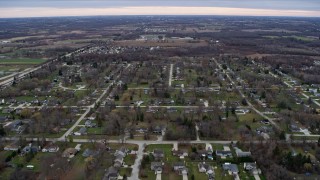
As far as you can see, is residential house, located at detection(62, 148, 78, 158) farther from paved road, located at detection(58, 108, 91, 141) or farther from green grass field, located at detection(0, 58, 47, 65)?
green grass field, located at detection(0, 58, 47, 65)

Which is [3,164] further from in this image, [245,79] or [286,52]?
[286,52]

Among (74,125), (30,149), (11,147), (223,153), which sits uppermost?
(30,149)

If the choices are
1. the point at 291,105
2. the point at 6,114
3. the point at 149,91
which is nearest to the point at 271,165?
the point at 291,105

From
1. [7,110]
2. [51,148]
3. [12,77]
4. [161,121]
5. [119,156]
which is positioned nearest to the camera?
[119,156]

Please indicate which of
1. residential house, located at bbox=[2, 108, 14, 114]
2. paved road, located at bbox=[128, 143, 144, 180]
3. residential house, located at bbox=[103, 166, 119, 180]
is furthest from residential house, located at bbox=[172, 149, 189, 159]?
residential house, located at bbox=[2, 108, 14, 114]

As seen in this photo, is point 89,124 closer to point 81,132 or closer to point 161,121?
point 81,132

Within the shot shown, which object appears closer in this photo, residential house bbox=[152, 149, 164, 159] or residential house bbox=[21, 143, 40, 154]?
residential house bbox=[152, 149, 164, 159]

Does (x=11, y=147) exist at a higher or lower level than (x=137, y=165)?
higher

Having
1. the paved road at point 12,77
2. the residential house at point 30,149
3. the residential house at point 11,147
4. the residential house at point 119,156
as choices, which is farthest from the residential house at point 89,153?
the paved road at point 12,77

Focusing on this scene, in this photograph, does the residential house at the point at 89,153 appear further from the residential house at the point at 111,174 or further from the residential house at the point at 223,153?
the residential house at the point at 223,153

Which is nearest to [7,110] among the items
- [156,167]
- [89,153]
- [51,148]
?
[51,148]

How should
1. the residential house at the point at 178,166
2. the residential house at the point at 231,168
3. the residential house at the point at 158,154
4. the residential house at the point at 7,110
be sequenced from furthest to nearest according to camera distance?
1. the residential house at the point at 7,110
2. the residential house at the point at 158,154
3. the residential house at the point at 178,166
4. the residential house at the point at 231,168
